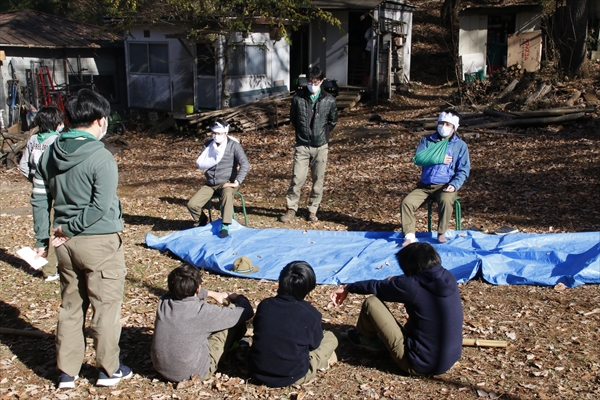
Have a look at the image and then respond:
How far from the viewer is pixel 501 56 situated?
912 inches

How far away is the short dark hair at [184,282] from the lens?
3.86m

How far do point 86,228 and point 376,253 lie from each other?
3.75 metres

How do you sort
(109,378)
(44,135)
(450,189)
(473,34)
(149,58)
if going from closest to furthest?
(109,378) < (44,135) < (450,189) < (149,58) < (473,34)

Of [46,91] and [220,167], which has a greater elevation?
[46,91]

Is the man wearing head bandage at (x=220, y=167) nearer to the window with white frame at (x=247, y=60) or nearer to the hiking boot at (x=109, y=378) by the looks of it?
the hiking boot at (x=109, y=378)

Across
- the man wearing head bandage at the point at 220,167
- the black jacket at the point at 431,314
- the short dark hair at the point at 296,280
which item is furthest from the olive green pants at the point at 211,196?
the black jacket at the point at 431,314

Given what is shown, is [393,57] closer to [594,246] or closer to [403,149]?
[403,149]

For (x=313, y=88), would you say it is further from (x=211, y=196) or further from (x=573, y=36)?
(x=573, y=36)

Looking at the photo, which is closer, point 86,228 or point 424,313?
point 86,228

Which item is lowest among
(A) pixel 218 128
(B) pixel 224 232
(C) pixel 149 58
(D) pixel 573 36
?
(B) pixel 224 232

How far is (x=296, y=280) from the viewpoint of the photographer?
12.7 ft

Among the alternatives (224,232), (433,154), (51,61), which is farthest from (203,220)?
(51,61)

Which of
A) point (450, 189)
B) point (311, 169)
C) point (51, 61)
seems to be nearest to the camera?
point (450, 189)

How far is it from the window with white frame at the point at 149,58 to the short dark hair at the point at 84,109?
15.5 m
